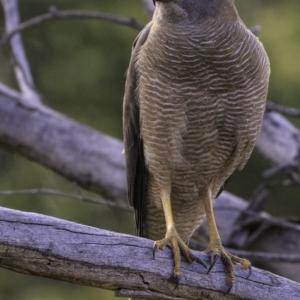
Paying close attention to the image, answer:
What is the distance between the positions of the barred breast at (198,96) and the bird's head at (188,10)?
63mm

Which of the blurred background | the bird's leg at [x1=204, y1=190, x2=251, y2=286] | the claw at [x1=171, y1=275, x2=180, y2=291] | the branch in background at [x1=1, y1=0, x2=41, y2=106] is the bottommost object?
the blurred background

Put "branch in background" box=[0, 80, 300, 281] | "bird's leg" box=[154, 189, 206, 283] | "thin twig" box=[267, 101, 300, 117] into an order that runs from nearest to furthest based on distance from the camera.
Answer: "bird's leg" box=[154, 189, 206, 283]
"thin twig" box=[267, 101, 300, 117]
"branch in background" box=[0, 80, 300, 281]

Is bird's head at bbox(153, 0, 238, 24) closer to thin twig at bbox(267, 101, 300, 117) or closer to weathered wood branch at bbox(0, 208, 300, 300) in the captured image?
thin twig at bbox(267, 101, 300, 117)

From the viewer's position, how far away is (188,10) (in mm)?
4430

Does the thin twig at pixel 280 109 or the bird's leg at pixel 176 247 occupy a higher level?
the thin twig at pixel 280 109

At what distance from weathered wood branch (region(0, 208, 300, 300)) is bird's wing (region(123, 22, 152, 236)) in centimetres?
97

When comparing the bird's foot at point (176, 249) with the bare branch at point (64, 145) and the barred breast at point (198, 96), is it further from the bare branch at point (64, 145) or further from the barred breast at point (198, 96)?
the bare branch at point (64, 145)

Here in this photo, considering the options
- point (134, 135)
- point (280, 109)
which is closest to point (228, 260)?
point (134, 135)

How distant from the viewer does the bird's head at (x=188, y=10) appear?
174 inches

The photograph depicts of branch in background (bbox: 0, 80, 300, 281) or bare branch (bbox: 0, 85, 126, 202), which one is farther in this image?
bare branch (bbox: 0, 85, 126, 202)

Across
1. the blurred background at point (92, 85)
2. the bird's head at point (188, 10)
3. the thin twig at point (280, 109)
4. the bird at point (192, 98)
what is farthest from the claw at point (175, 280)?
the blurred background at point (92, 85)

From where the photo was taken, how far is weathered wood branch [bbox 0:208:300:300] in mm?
3434

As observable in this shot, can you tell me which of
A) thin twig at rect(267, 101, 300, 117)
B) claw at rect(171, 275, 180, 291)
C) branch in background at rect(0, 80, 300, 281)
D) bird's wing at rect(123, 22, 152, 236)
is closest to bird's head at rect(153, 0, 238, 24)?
bird's wing at rect(123, 22, 152, 236)

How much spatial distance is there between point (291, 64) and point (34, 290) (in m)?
4.59
